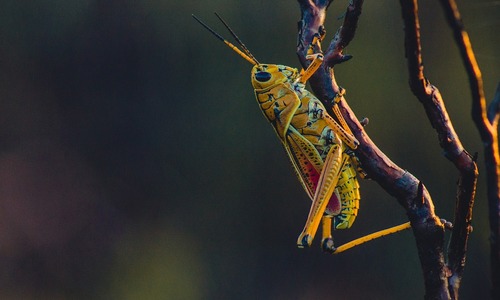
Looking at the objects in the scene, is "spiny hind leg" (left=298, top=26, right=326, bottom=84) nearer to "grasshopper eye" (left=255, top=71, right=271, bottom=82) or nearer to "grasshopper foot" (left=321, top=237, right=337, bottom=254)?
"grasshopper eye" (left=255, top=71, right=271, bottom=82)

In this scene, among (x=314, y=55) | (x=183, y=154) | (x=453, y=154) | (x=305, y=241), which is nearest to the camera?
(x=453, y=154)

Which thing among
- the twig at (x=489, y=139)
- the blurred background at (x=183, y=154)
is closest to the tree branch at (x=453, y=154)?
the twig at (x=489, y=139)

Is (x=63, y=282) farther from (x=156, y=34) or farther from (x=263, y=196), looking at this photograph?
(x=156, y=34)

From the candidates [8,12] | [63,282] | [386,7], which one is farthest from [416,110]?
[8,12]

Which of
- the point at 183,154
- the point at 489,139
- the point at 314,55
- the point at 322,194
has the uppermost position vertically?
the point at 183,154

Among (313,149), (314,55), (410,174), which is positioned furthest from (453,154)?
(313,149)

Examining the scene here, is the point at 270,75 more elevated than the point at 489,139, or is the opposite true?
the point at 270,75

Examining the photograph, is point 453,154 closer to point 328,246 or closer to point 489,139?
point 489,139

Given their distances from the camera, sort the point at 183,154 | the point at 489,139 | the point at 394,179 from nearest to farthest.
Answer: the point at 489,139 → the point at 394,179 → the point at 183,154
